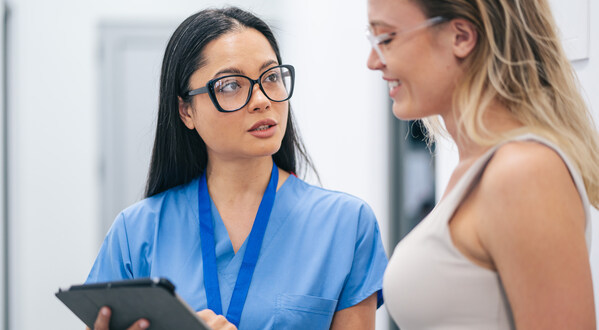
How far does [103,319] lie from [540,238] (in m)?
0.71

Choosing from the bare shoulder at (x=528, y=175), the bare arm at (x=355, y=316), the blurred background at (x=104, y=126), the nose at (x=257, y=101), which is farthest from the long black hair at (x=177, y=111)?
the blurred background at (x=104, y=126)

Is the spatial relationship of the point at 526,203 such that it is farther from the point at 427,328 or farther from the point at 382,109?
the point at 382,109

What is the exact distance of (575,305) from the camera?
72 cm

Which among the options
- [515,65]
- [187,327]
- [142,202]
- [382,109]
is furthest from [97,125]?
[515,65]

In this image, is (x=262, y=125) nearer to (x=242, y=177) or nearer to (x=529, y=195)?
(x=242, y=177)

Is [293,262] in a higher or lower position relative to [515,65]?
lower

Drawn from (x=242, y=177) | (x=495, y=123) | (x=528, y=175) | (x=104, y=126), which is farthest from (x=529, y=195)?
(x=104, y=126)

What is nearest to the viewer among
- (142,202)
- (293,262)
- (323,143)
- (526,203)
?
(526,203)

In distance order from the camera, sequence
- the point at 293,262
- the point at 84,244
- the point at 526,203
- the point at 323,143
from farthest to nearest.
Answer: the point at 84,244 → the point at 323,143 → the point at 293,262 → the point at 526,203

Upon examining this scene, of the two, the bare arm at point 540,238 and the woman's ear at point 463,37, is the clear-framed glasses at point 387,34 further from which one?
the bare arm at point 540,238

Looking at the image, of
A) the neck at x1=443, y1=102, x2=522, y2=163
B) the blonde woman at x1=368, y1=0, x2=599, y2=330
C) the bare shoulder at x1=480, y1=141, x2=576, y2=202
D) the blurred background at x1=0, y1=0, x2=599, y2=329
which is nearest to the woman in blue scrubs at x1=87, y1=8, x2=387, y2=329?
the blonde woman at x1=368, y1=0, x2=599, y2=330

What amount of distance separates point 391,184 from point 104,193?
90.4 inches

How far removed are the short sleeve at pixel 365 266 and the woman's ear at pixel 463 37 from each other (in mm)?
568

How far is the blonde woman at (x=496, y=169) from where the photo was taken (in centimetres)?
72
